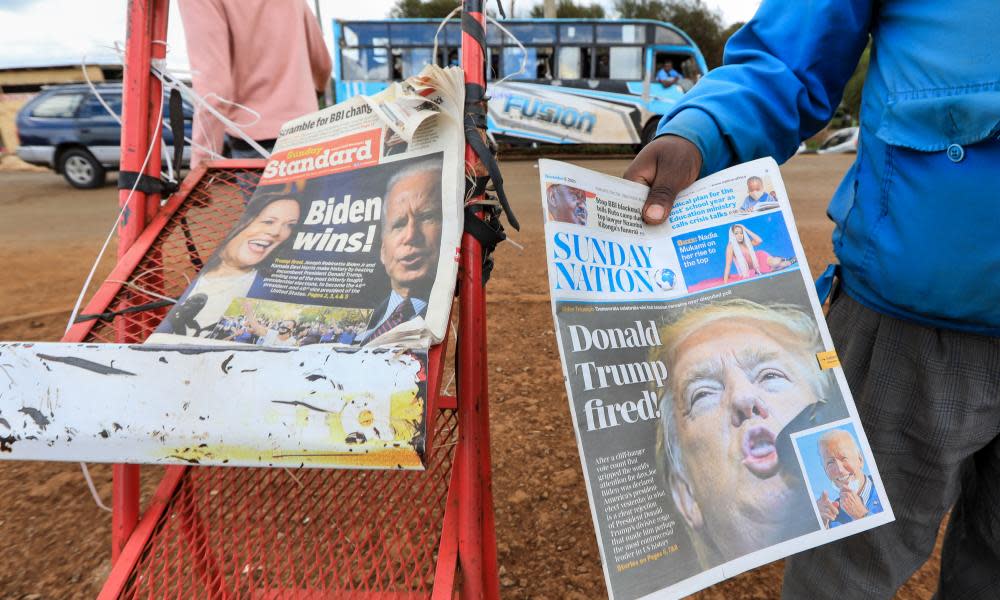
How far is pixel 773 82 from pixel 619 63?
10.2 m

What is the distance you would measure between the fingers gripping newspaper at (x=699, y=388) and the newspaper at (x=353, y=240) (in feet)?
0.52

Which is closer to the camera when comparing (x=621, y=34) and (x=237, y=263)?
(x=237, y=263)

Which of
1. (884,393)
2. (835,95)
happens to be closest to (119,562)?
(884,393)

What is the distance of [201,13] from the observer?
1723mm

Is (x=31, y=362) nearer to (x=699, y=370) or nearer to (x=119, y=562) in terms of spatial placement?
(x=119, y=562)

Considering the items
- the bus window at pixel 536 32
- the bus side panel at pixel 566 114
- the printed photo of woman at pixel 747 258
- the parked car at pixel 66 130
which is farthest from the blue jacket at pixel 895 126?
the bus window at pixel 536 32

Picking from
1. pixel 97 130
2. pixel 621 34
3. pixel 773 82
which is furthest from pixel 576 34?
pixel 773 82

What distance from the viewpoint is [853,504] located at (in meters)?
0.70

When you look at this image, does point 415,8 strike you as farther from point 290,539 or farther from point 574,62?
point 290,539

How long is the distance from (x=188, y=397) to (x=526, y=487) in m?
1.27

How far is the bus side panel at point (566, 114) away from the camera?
33.2 ft

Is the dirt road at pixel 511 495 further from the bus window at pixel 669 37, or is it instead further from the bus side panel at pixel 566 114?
the bus window at pixel 669 37

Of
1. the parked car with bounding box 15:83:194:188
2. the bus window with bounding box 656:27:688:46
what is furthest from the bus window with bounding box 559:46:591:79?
the parked car with bounding box 15:83:194:188

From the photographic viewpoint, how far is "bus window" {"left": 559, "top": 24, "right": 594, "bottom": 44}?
9867mm
